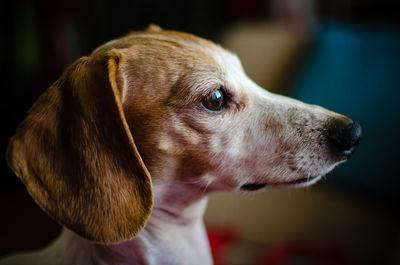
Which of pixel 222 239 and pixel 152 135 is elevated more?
pixel 152 135

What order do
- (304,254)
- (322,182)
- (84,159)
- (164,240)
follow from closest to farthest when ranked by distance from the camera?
(84,159)
(164,240)
(304,254)
(322,182)

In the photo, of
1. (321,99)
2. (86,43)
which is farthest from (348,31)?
(86,43)

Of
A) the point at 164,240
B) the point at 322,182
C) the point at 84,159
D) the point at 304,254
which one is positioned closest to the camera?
the point at 84,159

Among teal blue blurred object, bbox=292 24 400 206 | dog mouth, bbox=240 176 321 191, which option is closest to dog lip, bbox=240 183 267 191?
dog mouth, bbox=240 176 321 191

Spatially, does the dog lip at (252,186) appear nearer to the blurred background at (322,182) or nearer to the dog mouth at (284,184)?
the dog mouth at (284,184)

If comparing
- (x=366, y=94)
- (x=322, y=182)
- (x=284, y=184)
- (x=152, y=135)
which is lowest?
(x=322, y=182)

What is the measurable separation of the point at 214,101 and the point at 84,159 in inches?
11.7

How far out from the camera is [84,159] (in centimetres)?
64

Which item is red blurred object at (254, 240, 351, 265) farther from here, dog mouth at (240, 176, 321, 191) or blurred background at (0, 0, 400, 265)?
dog mouth at (240, 176, 321, 191)

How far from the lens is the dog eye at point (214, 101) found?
0.78 meters

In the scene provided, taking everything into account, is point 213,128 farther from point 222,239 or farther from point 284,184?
point 222,239

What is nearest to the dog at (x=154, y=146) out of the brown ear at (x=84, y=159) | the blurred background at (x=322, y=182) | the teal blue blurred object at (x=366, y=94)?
the brown ear at (x=84, y=159)

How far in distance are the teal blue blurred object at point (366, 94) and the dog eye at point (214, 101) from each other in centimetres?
99

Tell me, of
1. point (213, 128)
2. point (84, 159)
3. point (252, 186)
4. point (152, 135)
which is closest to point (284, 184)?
point (252, 186)
